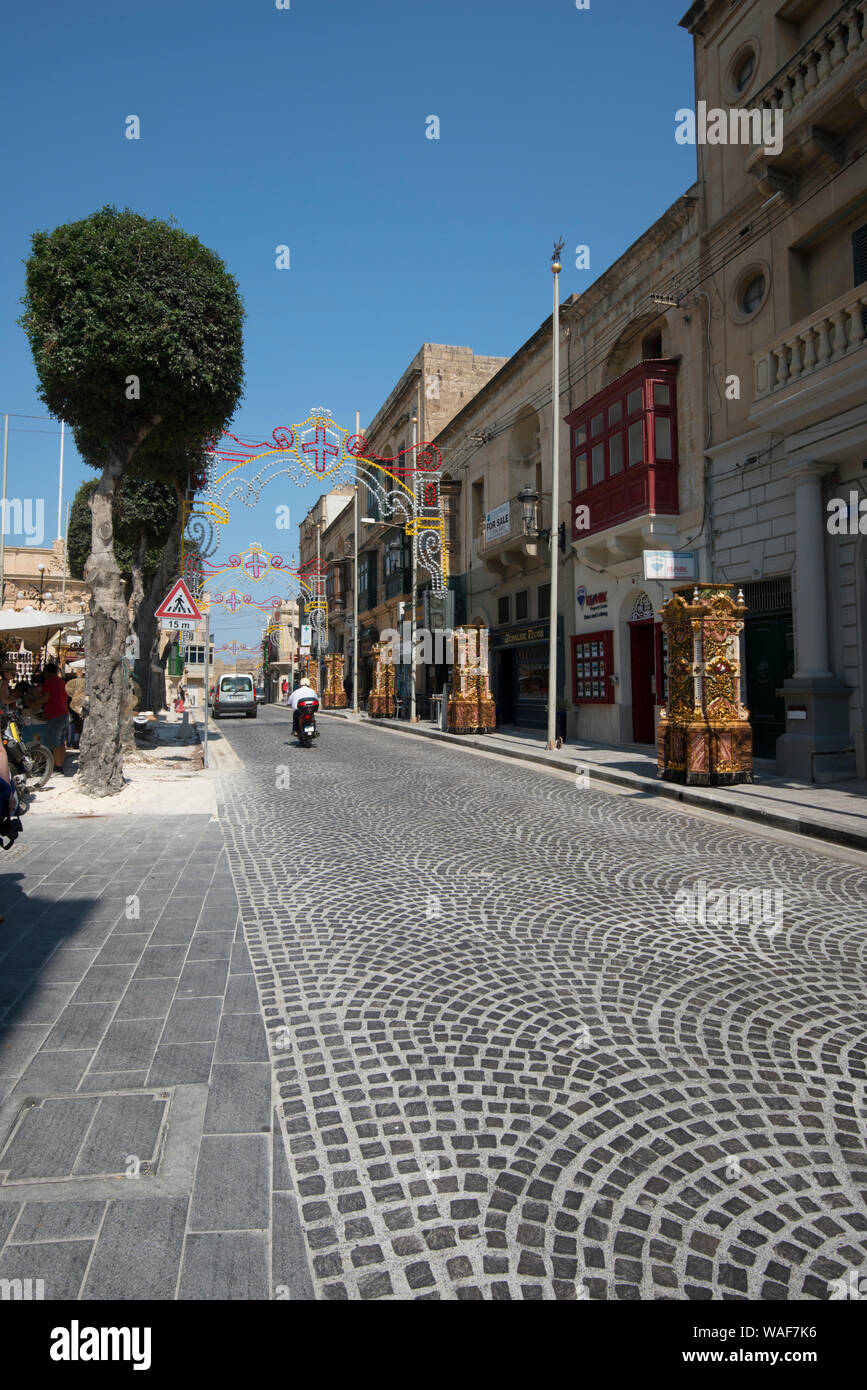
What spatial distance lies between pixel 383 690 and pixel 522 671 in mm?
8566

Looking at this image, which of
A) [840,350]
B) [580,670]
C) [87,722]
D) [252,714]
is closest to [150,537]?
[252,714]

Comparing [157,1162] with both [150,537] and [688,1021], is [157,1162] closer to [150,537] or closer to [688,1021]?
[688,1021]

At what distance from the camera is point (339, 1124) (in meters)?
2.68

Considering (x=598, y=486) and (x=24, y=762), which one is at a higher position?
(x=598, y=486)

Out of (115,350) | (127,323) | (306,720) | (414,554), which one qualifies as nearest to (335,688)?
(414,554)

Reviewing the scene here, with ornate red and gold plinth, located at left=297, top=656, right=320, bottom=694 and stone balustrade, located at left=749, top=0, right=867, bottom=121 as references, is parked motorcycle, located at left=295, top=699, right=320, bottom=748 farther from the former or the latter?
ornate red and gold plinth, located at left=297, top=656, right=320, bottom=694

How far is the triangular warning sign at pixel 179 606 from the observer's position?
47.2 ft

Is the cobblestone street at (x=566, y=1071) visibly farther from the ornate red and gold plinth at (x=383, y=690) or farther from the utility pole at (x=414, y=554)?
the ornate red and gold plinth at (x=383, y=690)

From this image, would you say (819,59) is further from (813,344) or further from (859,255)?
(813,344)

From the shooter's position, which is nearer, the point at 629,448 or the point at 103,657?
the point at 103,657

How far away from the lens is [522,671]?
23.0 metres

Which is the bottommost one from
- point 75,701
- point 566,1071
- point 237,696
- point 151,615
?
point 566,1071

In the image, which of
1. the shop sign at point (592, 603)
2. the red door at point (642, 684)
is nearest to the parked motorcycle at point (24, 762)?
the red door at point (642, 684)
